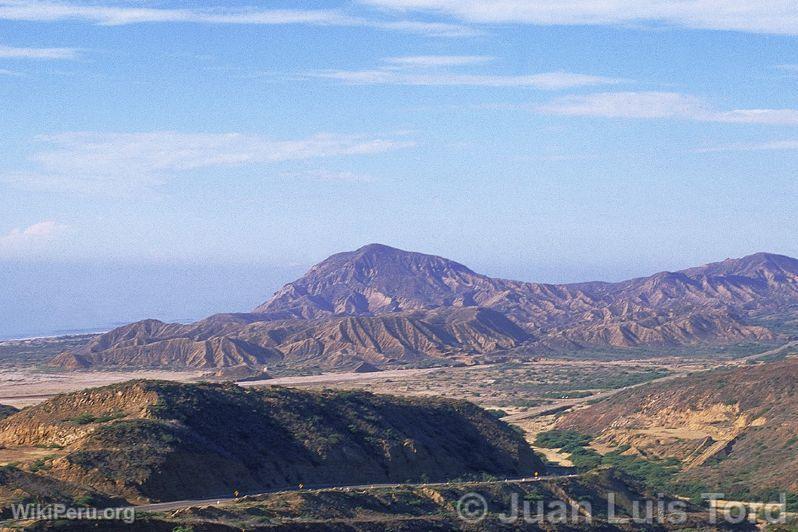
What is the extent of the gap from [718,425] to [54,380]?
89.1 meters

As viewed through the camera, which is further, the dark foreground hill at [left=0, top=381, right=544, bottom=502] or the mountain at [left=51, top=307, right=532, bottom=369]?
the mountain at [left=51, top=307, right=532, bottom=369]

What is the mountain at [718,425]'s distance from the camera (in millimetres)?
55344

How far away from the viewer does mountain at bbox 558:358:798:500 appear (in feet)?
182

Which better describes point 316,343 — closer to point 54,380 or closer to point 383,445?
point 54,380

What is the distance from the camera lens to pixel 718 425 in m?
70.2

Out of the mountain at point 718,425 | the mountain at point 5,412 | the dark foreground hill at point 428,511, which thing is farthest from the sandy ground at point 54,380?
the dark foreground hill at point 428,511

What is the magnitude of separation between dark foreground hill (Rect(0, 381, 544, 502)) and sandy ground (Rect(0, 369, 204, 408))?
178 ft

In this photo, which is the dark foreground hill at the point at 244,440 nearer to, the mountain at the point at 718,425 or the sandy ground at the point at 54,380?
the mountain at the point at 718,425

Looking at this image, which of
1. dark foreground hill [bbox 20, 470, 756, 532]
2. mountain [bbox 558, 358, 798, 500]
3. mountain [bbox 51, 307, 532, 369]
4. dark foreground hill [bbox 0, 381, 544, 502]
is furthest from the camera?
mountain [bbox 51, 307, 532, 369]

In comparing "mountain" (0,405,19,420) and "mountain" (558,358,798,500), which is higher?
"mountain" (0,405,19,420)

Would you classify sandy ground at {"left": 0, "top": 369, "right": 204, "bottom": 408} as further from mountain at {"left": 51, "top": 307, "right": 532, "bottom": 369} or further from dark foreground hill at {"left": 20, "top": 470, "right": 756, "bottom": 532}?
dark foreground hill at {"left": 20, "top": 470, "right": 756, "bottom": 532}

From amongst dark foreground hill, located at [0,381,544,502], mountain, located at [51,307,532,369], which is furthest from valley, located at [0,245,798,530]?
mountain, located at [51,307,532,369]

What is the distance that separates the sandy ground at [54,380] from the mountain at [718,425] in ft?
181

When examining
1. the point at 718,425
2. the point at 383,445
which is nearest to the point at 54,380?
the point at 718,425
